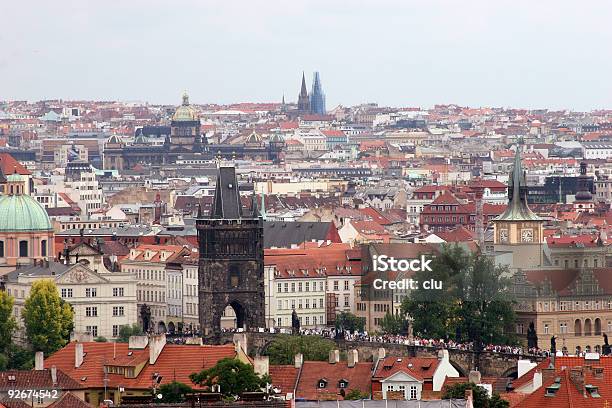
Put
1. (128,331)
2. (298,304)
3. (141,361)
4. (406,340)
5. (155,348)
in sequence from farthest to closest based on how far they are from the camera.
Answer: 1. (298,304)
2. (128,331)
3. (406,340)
4. (155,348)
5. (141,361)

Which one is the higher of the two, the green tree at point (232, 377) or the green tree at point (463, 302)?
the green tree at point (232, 377)

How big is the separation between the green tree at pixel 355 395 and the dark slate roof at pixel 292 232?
182ft

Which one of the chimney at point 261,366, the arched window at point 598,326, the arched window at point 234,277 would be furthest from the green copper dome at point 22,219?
the chimney at point 261,366

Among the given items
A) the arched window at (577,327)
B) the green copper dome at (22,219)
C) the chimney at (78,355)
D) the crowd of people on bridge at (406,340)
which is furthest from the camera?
the green copper dome at (22,219)

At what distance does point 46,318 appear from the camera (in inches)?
3775

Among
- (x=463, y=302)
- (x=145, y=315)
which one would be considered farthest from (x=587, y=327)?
(x=145, y=315)

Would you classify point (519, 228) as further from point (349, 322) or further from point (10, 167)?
point (10, 167)

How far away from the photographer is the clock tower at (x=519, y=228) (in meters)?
102

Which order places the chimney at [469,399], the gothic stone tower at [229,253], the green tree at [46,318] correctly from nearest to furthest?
the chimney at [469,399] < the green tree at [46,318] < the gothic stone tower at [229,253]

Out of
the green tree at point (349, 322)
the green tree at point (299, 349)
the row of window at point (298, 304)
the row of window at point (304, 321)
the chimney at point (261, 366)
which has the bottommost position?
the row of window at point (304, 321)

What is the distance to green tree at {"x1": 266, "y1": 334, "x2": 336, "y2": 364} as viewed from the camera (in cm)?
7869

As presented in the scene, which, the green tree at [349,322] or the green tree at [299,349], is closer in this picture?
the green tree at [299,349]

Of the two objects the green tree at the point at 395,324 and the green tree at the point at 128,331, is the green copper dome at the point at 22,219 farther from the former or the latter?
the green tree at the point at 395,324

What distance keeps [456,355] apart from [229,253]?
23382 millimetres
